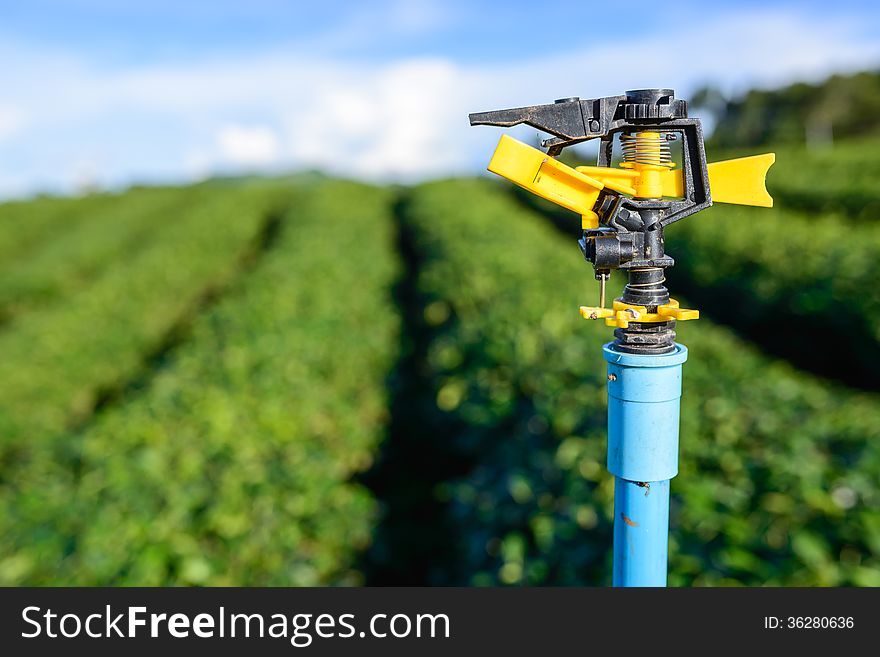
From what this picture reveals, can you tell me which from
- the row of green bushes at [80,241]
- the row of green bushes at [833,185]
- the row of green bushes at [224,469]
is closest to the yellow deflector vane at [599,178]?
the row of green bushes at [224,469]

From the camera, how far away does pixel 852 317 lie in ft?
28.4

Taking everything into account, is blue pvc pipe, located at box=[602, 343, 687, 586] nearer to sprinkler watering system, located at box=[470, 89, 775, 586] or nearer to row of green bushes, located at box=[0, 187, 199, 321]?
sprinkler watering system, located at box=[470, 89, 775, 586]

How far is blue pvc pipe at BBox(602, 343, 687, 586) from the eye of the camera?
1438 mm

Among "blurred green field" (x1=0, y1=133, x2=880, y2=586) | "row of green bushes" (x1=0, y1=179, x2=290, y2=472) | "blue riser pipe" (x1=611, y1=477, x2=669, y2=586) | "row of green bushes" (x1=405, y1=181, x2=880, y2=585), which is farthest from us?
"row of green bushes" (x1=0, y1=179, x2=290, y2=472)

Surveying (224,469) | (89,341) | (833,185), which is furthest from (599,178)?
(833,185)

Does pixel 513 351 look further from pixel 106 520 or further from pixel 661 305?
pixel 661 305

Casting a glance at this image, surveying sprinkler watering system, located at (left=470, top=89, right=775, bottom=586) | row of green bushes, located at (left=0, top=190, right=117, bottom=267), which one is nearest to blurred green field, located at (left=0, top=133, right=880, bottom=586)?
sprinkler watering system, located at (left=470, top=89, right=775, bottom=586)

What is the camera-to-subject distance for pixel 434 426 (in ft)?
A: 22.5

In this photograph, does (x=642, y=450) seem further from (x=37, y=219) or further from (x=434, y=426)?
(x=37, y=219)

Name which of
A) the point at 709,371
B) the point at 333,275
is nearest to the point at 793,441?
the point at 709,371

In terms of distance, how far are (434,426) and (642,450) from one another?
217 inches

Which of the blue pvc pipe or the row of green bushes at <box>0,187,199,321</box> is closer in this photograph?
the blue pvc pipe

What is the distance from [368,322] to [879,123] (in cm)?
5239

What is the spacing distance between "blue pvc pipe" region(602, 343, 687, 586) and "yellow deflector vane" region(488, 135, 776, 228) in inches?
15.1
